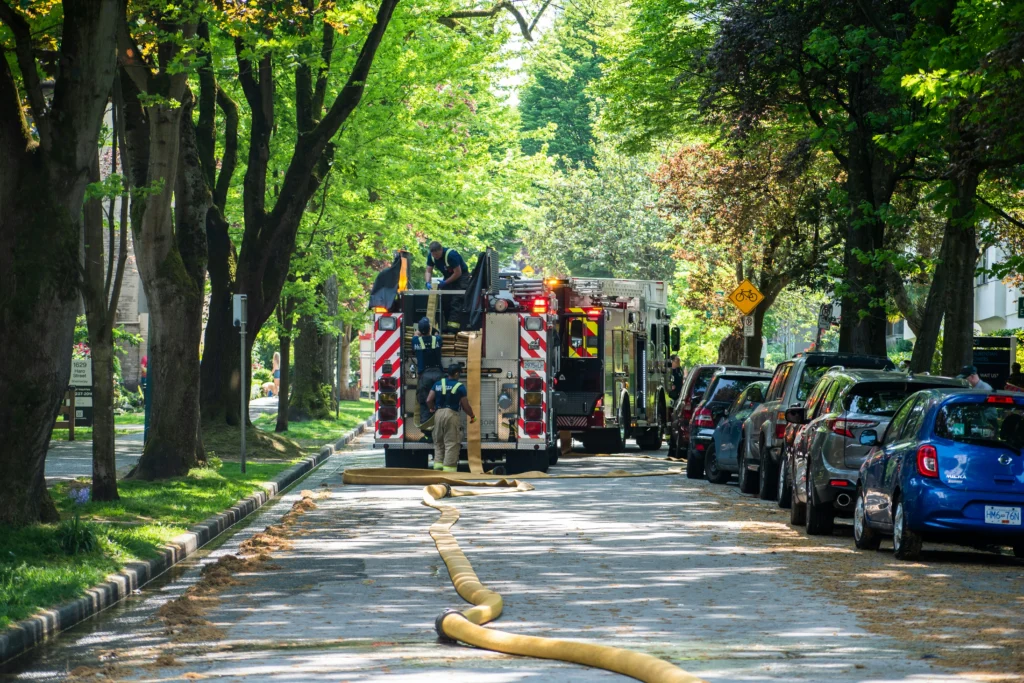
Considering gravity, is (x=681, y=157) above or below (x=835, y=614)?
above

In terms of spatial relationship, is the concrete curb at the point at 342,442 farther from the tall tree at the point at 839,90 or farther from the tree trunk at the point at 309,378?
the tall tree at the point at 839,90

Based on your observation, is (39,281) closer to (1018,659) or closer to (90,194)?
(90,194)

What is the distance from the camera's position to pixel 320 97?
3105cm

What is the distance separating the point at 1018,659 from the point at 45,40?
44.4 feet

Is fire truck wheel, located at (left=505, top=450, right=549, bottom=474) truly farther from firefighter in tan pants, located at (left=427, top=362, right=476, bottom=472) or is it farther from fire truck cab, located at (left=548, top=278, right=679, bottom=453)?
fire truck cab, located at (left=548, top=278, right=679, bottom=453)

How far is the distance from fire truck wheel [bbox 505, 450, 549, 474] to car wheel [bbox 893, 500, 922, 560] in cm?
1201

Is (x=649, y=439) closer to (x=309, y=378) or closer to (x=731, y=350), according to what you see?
(x=309, y=378)

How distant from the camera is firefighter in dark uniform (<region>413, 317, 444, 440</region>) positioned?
25.6m

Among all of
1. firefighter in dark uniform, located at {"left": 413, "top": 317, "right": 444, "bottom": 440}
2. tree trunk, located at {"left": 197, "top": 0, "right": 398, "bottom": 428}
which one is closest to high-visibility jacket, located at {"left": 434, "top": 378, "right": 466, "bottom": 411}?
firefighter in dark uniform, located at {"left": 413, "top": 317, "right": 444, "bottom": 440}

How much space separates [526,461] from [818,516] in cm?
1027

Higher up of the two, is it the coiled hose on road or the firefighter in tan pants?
the firefighter in tan pants

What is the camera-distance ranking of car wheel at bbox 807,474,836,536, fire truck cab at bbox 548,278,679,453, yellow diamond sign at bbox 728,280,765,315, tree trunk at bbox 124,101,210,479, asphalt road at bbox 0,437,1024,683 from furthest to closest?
A: yellow diamond sign at bbox 728,280,765,315, fire truck cab at bbox 548,278,679,453, tree trunk at bbox 124,101,210,479, car wheel at bbox 807,474,836,536, asphalt road at bbox 0,437,1024,683

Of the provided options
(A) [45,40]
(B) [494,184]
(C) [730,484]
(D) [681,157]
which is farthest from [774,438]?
(D) [681,157]

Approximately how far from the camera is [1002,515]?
1396 centimetres
